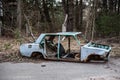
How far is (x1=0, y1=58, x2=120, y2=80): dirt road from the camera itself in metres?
7.70

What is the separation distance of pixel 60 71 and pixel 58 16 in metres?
18.6

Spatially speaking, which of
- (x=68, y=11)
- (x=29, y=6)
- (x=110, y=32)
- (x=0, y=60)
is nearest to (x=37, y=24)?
(x=29, y=6)

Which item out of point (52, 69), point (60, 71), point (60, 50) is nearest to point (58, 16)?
point (60, 50)

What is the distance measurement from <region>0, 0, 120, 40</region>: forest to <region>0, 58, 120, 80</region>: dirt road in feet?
25.6

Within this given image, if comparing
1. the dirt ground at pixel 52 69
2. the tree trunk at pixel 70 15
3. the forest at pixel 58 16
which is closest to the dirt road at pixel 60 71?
the dirt ground at pixel 52 69

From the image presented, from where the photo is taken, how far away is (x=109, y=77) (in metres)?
7.63

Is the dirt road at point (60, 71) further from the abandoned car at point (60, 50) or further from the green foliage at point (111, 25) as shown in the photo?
the green foliage at point (111, 25)

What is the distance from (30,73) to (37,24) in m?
15.1

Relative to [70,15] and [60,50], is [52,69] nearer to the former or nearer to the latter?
[60,50]

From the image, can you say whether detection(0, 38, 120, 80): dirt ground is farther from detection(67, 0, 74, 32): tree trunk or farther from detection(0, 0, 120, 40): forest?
detection(67, 0, 74, 32): tree trunk

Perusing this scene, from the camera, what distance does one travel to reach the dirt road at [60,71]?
7.70 meters

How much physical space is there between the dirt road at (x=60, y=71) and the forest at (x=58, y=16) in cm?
780

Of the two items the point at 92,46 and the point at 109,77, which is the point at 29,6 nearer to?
the point at 92,46

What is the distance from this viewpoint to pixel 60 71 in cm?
856
